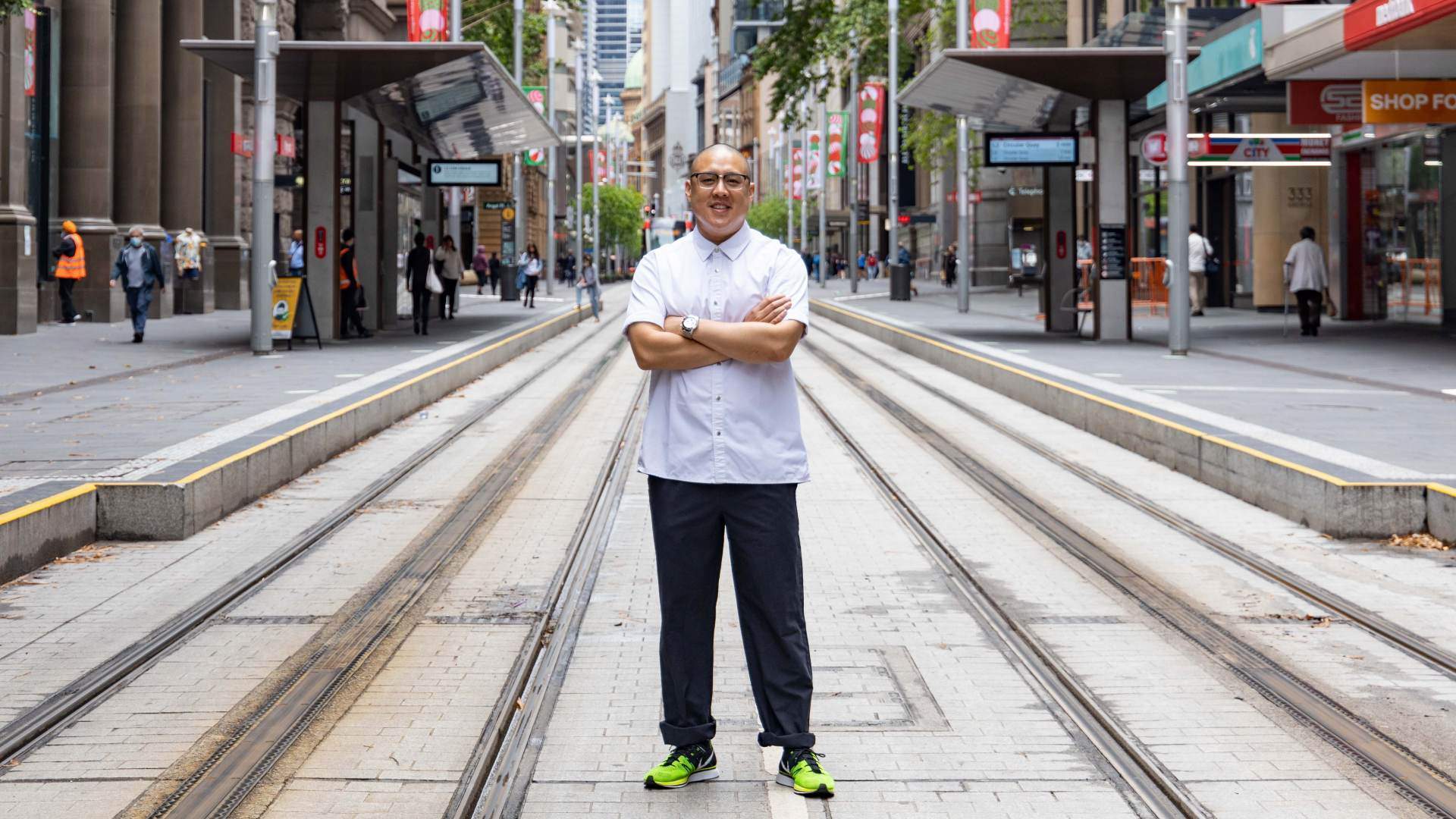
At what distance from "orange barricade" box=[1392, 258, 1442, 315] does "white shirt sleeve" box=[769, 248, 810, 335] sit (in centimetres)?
2511

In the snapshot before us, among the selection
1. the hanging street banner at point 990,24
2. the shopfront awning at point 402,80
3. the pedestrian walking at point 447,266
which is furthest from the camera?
the pedestrian walking at point 447,266

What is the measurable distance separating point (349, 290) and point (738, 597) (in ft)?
74.5

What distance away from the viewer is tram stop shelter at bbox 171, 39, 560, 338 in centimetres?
2325

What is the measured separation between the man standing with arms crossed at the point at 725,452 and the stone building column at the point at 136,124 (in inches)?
1159

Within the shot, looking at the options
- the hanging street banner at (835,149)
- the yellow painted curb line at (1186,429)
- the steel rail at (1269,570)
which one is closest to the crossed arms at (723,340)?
the steel rail at (1269,570)

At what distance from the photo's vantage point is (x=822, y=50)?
4216 cm

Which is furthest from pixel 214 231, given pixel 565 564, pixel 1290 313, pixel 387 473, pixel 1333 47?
pixel 565 564

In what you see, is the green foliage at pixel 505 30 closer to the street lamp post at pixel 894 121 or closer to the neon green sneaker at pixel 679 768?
the street lamp post at pixel 894 121

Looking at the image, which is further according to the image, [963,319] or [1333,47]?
[963,319]

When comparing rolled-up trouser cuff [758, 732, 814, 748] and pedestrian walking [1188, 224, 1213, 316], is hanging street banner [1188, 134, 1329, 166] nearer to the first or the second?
pedestrian walking [1188, 224, 1213, 316]

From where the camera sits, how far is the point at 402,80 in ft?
80.5

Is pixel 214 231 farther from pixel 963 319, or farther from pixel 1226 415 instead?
pixel 1226 415

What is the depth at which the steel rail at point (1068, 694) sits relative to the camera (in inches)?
191

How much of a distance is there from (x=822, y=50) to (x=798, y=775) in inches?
1522
